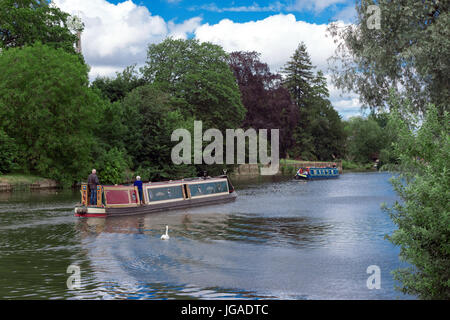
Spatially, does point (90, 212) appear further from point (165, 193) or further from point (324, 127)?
point (324, 127)

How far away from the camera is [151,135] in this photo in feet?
168

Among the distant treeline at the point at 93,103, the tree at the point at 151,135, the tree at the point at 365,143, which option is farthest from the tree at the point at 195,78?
the tree at the point at 365,143

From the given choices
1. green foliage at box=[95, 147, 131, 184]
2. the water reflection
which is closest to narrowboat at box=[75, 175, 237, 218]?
the water reflection

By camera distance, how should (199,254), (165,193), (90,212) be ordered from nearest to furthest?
(199,254), (90,212), (165,193)

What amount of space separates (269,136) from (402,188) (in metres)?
67.0

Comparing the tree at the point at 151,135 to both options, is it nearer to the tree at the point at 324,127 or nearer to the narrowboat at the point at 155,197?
the narrowboat at the point at 155,197

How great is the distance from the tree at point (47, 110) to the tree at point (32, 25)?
180 inches

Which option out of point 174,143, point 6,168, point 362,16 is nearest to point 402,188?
point 362,16

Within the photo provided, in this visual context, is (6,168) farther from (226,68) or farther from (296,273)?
(296,273)

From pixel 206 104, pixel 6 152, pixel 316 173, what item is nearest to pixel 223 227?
pixel 6 152

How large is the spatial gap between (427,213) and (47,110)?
128ft

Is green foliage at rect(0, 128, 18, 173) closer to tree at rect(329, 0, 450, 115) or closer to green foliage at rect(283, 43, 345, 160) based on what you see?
tree at rect(329, 0, 450, 115)

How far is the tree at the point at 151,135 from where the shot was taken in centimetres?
4956

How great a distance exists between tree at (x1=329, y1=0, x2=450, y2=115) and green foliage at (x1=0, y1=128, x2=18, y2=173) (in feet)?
102
